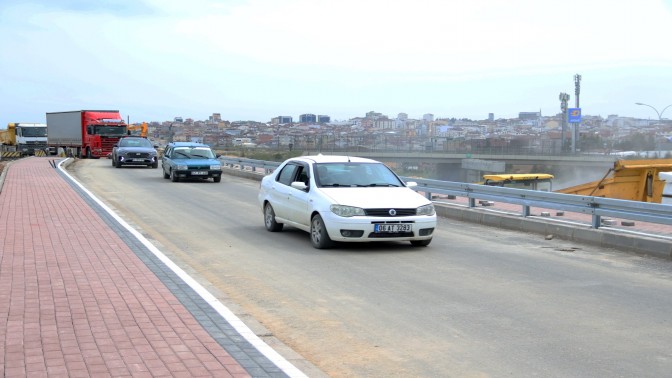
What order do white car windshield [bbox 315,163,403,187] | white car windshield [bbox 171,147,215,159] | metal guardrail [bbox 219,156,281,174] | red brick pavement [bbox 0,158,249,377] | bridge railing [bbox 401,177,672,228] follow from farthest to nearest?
metal guardrail [bbox 219,156,281,174], white car windshield [bbox 171,147,215,159], white car windshield [bbox 315,163,403,187], bridge railing [bbox 401,177,672,228], red brick pavement [bbox 0,158,249,377]

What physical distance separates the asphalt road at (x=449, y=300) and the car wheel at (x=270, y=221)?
0.75 feet

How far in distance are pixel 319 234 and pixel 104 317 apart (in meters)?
5.33

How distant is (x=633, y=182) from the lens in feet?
71.7

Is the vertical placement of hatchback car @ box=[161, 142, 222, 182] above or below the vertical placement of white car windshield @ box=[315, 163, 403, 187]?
below

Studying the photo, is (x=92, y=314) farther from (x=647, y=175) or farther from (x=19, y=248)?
(x=647, y=175)

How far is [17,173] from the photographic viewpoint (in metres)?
29.5

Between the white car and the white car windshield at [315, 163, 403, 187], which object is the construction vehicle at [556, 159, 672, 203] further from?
the white car windshield at [315, 163, 403, 187]

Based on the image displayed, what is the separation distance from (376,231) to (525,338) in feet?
16.5

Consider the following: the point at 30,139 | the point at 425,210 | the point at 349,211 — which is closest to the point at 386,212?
the point at 349,211

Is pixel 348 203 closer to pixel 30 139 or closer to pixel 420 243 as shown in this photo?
pixel 420 243

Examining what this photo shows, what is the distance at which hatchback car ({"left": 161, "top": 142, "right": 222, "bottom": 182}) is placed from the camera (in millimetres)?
28172

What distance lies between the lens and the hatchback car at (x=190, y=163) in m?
28.2

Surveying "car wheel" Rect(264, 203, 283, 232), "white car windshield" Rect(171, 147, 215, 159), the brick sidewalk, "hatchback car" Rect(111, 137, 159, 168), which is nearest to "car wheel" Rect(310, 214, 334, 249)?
"car wheel" Rect(264, 203, 283, 232)

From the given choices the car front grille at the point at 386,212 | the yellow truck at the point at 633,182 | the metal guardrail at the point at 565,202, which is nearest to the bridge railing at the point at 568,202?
the metal guardrail at the point at 565,202
